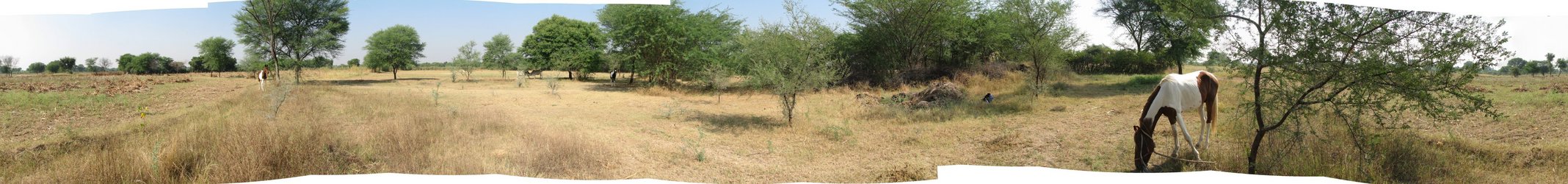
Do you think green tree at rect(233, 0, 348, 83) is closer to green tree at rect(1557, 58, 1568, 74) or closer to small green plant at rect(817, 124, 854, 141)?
small green plant at rect(817, 124, 854, 141)

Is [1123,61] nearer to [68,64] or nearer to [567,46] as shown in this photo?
[68,64]

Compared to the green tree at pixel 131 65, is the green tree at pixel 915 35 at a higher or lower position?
higher

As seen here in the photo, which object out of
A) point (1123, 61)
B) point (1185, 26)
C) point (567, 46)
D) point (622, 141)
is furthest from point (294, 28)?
point (567, 46)

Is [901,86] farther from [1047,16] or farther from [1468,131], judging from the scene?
[1468,131]

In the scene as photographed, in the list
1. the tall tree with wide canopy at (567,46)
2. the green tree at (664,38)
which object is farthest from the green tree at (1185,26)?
the tall tree with wide canopy at (567,46)

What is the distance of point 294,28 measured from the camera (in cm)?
416

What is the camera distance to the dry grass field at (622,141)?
2445mm

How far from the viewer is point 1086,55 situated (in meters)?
6.26

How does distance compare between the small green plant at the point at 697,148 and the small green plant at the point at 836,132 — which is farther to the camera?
the small green plant at the point at 836,132

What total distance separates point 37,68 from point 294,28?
1.42m

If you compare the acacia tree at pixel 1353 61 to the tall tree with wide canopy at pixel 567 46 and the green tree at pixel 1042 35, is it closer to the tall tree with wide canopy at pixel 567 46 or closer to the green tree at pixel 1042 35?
the green tree at pixel 1042 35

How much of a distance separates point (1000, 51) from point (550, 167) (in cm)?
683

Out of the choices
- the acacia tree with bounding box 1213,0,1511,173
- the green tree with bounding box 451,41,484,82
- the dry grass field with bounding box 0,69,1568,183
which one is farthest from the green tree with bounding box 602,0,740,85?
the acacia tree with bounding box 1213,0,1511,173

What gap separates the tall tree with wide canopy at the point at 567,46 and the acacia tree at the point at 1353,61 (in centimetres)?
1398
